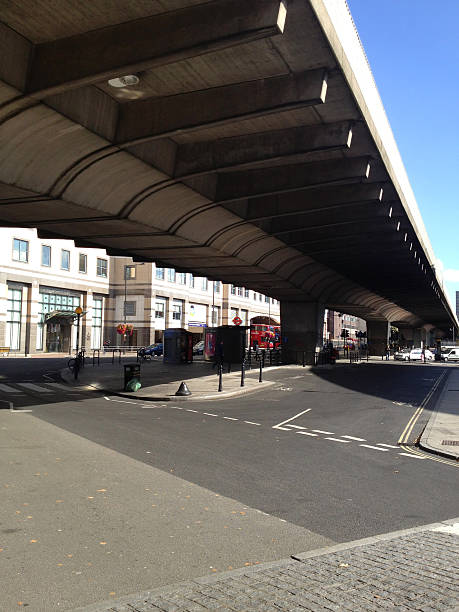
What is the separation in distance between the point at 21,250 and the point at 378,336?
53.9 m

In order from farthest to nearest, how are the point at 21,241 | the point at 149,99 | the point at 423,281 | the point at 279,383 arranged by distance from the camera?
the point at 21,241 → the point at 423,281 → the point at 279,383 → the point at 149,99

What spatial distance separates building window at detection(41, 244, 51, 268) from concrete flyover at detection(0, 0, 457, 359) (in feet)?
113

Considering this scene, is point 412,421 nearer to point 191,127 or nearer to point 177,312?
point 191,127

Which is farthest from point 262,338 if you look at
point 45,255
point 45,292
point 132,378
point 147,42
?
point 147,42

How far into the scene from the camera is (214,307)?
290 ft

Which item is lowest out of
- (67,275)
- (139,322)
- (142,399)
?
(142,399)

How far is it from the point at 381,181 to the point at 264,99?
8.63 metres

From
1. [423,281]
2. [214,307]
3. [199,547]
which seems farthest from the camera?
[214,307]

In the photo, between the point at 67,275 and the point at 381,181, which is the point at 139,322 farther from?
the point at 381,181

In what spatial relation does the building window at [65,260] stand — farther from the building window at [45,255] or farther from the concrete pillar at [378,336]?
the concrete pillar at [378,336]

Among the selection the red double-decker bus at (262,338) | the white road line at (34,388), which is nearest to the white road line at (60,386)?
the white road line at (34,388)

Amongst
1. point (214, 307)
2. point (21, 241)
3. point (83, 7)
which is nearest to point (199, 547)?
point (83, 7)

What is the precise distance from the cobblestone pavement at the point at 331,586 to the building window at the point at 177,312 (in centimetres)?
7286

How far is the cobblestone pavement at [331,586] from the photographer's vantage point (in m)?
4.40
